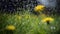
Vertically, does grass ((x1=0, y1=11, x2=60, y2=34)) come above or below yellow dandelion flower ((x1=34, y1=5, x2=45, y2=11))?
below

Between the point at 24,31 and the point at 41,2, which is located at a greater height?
the point at 41,2

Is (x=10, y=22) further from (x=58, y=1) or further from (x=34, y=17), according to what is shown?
(x=58, y=1)

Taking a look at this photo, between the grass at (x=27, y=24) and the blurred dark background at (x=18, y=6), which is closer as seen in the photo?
the grass at (x=27, y=24)

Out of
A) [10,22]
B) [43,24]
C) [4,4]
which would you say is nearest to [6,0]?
[4,4]

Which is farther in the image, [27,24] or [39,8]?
[39,8]

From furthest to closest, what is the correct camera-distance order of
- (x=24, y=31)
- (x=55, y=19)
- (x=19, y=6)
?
(x=19, y=6), (x=55, y=19), (x=24, y=31)

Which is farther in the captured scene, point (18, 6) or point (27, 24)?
point (18, 6)

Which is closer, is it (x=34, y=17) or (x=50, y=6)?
(x=34, y=17)

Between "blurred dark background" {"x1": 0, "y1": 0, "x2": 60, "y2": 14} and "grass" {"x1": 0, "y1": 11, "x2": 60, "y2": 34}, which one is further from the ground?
"blurred dark background" {"x1": 0, "y1": 0, "x2": 60, "y2": 14}

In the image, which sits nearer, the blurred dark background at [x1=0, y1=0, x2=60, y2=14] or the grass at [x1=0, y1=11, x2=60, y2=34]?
the grass at [x1=0, y1=11, x2=60, y2=34]

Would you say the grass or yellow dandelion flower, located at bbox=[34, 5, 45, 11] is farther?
yellow dandelion flower, located at bbox=[34, 5, 45, 11]

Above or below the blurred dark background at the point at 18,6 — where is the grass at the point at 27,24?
below
